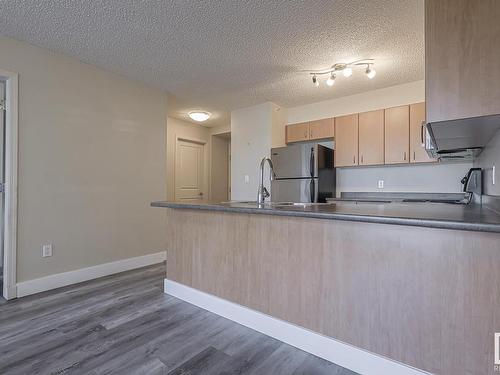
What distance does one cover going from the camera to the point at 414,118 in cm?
330

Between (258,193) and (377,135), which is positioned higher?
(377,135)

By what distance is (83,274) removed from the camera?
9.43 ft

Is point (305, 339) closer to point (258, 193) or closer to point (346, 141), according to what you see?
point (258, 193)

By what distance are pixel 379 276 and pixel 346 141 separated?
280 centimetres

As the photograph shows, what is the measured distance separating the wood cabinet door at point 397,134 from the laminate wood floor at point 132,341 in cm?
278

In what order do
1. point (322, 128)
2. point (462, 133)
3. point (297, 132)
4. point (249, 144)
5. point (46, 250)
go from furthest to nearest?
point (249, 144)
point (297, 132)
point (322, 128)
point (46, 250)
point (462, 133)

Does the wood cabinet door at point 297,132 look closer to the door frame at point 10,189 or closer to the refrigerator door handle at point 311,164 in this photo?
the refrigerator door handle at point 311,164

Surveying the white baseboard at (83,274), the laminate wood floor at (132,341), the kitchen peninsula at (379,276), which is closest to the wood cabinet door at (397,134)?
the kitchen peninsula at (379,276)

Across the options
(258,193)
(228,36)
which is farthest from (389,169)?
(228,36)

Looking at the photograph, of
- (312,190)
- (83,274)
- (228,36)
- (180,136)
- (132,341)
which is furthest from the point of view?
(180,136)

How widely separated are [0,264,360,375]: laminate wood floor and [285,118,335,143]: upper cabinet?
3013 millimetres

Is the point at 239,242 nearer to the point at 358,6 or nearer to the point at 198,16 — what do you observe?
the point at 198,16

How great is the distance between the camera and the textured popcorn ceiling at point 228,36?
2.02m

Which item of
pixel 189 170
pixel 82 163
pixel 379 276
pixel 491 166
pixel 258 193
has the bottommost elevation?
pixel 379 276
